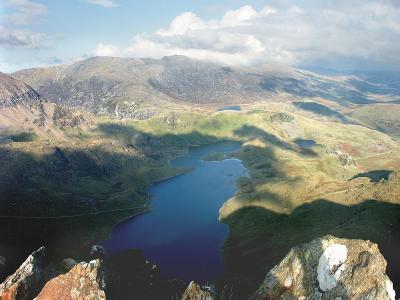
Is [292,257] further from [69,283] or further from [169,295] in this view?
[169,295]

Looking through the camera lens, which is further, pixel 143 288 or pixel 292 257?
pixel 143 288

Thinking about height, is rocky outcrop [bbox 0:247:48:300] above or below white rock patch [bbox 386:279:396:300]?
below

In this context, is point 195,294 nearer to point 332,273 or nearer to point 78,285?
point 78,285

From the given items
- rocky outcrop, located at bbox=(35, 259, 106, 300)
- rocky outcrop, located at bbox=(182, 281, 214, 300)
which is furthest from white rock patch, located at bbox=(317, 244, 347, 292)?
rocky outcrop, located at bbox=(35, 259, 106, 300)

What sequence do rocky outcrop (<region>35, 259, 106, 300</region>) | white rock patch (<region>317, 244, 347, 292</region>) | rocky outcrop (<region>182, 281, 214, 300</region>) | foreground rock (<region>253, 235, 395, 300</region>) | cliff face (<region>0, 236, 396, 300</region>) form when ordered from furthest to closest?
rocky outcrop (<region>182, 281, 214, 300</region>) → rocky outcrop (<region>35, 259, 106, 300</region>) → white rock patch (<region>317, 244, 347, 292</region>) → cliff face (<region>0, 236, 396, 300</region>) → foreground rock (<region>253, 235, 395, 300</region>)

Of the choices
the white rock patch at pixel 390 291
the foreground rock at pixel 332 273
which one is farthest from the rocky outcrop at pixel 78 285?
the white rock patch at pixel 390 291

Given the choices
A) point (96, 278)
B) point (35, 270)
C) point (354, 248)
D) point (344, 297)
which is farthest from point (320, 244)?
point (35, 270)

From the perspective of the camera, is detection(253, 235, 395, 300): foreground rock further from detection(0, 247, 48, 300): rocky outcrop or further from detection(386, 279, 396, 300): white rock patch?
detection(0, 247, 48, 300): rocky outcrop

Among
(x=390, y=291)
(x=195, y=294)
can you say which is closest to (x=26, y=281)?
(x=195, y=294)
